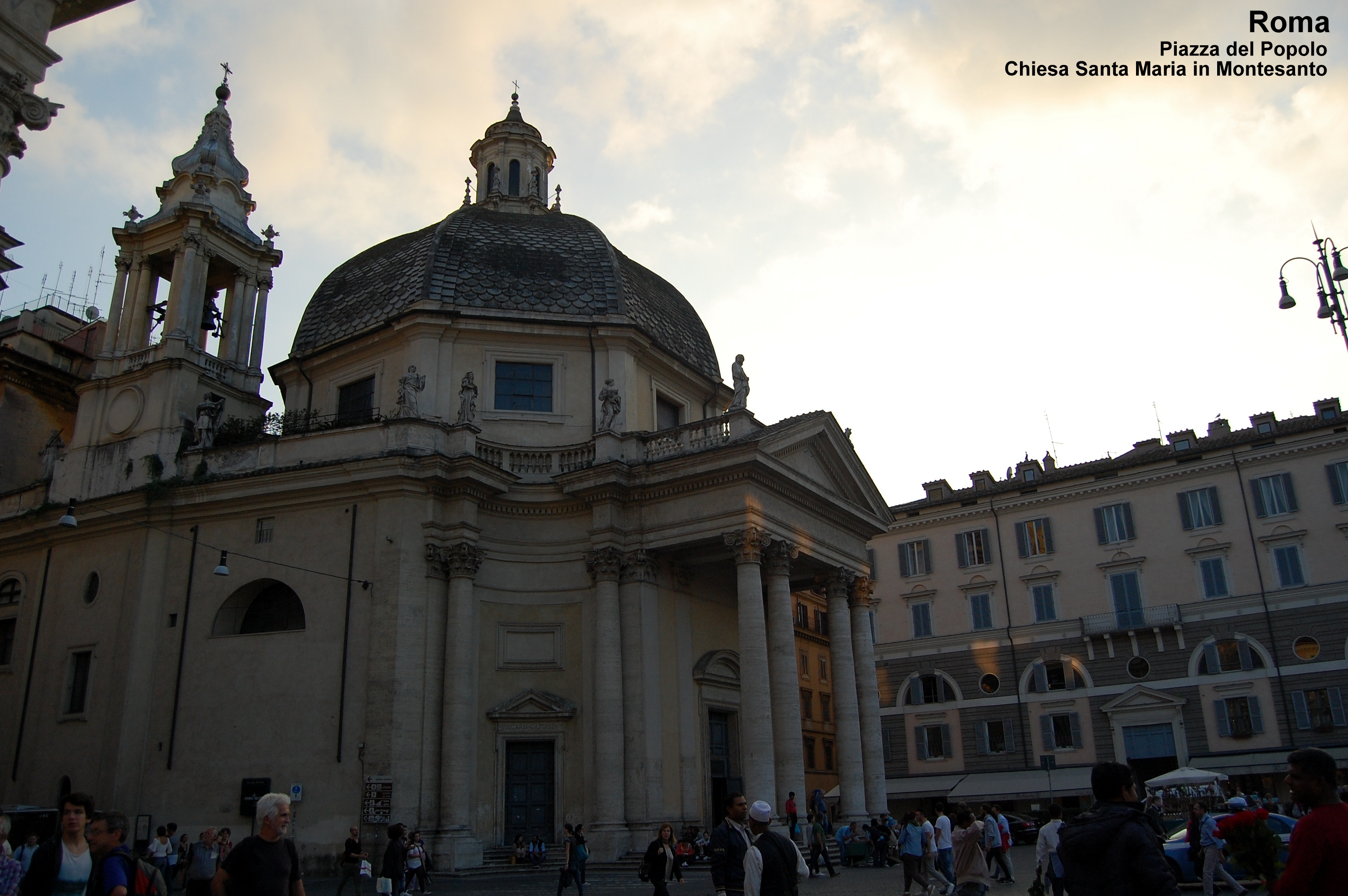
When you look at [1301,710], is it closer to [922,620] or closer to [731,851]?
[922,620]

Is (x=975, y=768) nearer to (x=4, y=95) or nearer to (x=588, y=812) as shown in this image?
(x=588, y=812)

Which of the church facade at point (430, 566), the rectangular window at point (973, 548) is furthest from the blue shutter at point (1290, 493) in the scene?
the church facade at point (430, 566)

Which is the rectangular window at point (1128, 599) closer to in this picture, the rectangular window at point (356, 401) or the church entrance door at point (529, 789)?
the church entrance door at point (529, 789)

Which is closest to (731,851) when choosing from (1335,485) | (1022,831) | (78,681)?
(78,681)

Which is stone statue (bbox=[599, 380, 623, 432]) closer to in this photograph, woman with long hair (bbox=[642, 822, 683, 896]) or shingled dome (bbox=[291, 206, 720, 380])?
shingled dome (bbox=[291, 206, 720, 380])

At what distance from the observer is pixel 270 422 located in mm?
26516

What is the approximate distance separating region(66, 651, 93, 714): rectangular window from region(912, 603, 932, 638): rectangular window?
28.5 metres

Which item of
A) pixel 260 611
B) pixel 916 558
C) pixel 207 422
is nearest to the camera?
pixel 260 611

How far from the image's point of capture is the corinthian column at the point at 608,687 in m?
21.8

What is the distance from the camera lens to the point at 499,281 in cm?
2700

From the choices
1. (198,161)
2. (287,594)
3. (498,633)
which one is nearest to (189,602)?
(287,594)

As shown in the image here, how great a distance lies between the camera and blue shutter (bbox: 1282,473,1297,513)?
34.1 m

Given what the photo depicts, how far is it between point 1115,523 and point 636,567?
21.6 meters

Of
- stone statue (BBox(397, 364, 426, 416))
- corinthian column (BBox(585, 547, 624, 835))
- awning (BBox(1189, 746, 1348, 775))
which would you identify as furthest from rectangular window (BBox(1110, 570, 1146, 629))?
stone statue (BBox(397, 364, 426, 416))
